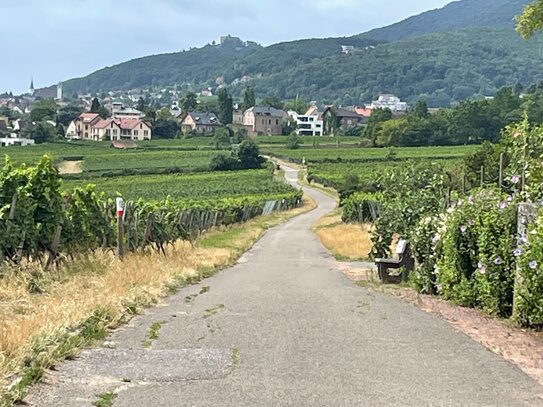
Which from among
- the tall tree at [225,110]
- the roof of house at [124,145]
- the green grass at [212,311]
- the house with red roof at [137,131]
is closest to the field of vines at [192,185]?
the roof of house at [124,145]

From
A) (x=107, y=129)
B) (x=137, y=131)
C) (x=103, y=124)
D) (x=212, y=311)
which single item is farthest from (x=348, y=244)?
(x=103, y=124)

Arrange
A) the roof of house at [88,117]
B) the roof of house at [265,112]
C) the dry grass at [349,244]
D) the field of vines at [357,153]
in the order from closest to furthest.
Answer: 1. the dry grass at [349,244]
2. the field of vines at [357,153]
3. the roof of house at [88,117]
4. the roof of house at [265,112]

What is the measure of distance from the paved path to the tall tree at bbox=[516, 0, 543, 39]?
212 inches

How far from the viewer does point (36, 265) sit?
14.7 m

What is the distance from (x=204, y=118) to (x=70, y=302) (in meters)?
152

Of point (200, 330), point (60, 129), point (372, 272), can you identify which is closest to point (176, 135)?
point (60, 129)

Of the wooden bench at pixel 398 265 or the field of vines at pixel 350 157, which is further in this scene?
the field of vines at pixel 350 157

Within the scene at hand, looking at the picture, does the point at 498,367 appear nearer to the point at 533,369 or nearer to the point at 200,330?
the point at 533,369

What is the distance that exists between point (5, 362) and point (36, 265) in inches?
329

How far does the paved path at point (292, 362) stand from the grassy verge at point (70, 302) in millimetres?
228

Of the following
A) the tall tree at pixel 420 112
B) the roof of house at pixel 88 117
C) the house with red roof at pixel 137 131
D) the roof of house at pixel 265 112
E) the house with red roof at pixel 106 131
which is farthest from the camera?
the roof of house at pixel 265 112

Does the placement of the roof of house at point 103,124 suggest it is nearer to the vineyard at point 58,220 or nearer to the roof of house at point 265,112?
the roof of house at point 265,112

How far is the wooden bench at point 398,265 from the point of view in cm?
1631

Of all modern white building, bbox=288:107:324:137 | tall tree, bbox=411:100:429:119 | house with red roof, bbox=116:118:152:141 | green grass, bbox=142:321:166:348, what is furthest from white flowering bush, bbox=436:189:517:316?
modern white building, bbox=288:107:324:137
